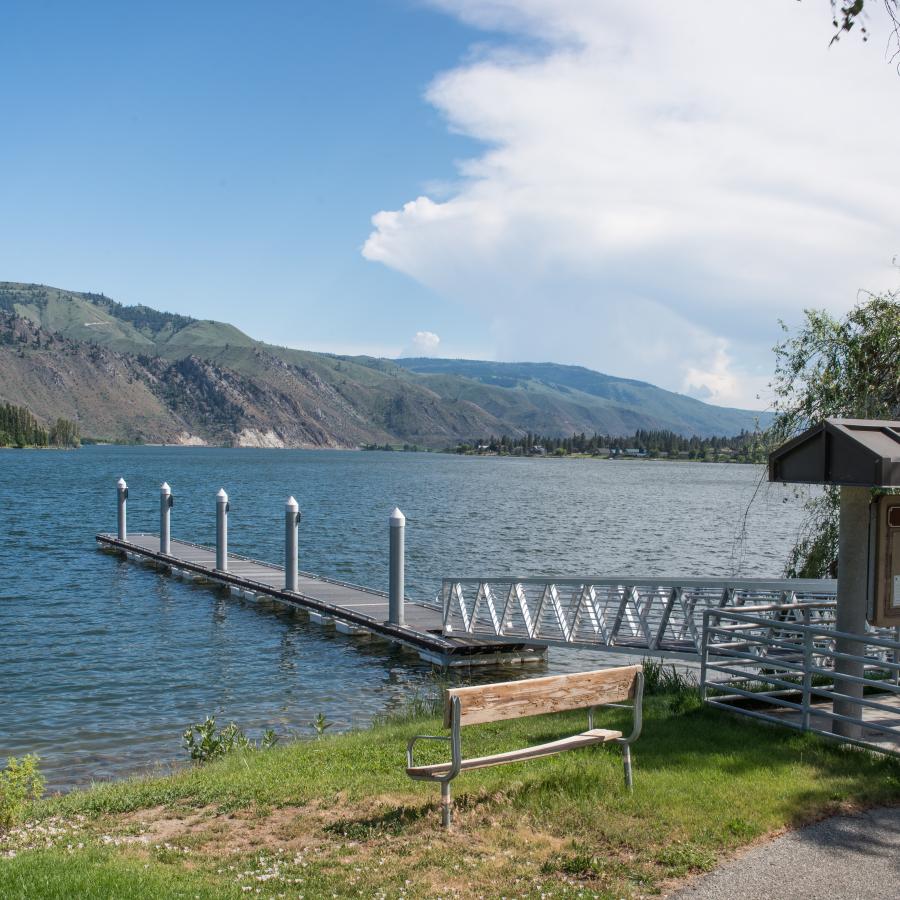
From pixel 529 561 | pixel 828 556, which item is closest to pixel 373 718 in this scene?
pixel 828 556

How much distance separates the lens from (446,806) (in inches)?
251

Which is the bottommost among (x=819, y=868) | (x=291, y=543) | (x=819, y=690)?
(x=819, y=868)

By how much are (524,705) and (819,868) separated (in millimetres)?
2104

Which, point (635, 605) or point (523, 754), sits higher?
point (523, 754)

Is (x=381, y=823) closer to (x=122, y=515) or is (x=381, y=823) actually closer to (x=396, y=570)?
(x=396, y=570)

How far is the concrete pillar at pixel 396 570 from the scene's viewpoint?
1973 cm

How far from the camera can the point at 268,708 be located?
1550 centimetres

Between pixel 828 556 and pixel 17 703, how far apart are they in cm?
1417

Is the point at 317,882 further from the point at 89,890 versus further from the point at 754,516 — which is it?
the point at 754,516

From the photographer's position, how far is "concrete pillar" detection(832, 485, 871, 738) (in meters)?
8.37

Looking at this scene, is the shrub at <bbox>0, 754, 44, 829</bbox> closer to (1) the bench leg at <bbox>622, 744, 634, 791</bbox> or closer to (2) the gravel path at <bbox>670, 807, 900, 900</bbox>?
(1) the bench leg at <bbox>622, 744, 634, 791</bbox>

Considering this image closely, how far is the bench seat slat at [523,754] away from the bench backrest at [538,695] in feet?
0.82

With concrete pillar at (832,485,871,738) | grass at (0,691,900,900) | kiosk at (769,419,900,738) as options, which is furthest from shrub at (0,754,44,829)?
concrete pillar at (832,485,871,738)

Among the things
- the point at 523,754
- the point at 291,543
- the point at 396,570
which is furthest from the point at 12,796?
the point at 291,543
